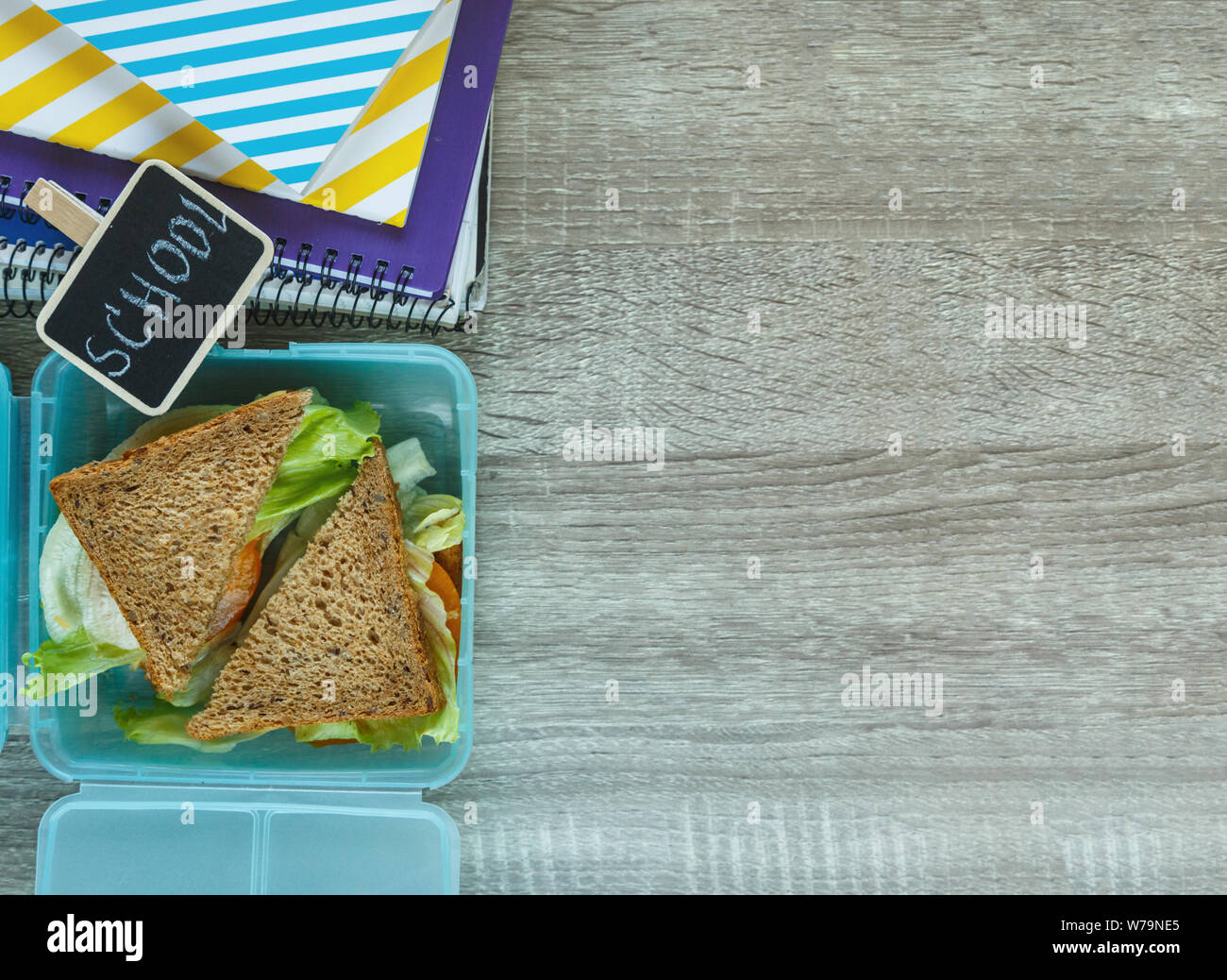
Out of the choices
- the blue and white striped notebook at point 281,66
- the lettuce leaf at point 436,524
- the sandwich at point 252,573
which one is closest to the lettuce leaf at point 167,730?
the sandwich at point 252,573

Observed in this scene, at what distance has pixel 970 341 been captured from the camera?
0.90 metres

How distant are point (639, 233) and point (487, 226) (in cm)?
15

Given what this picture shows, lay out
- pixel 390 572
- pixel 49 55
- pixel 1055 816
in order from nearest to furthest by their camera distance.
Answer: pixel 49 55
pixel 390 572
pixel 1055 816

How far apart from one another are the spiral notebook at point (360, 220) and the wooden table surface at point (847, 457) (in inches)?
3.1

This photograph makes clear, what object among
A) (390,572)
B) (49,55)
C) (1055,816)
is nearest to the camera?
(49,55)

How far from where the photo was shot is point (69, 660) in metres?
0.83

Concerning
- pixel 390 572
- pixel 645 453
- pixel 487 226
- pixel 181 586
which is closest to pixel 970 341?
pixel 645 453

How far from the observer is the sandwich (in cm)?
81

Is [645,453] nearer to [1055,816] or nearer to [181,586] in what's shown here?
[181,586]

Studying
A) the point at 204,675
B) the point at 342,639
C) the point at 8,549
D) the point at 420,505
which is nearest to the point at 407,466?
the point at 420,505

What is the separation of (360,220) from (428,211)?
2.3 inches

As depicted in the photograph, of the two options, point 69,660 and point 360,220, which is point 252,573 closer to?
point 69,660

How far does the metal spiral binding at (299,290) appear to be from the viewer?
0.78m

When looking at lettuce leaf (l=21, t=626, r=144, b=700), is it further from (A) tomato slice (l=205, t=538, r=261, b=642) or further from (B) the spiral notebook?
(B) the spiral notebook
